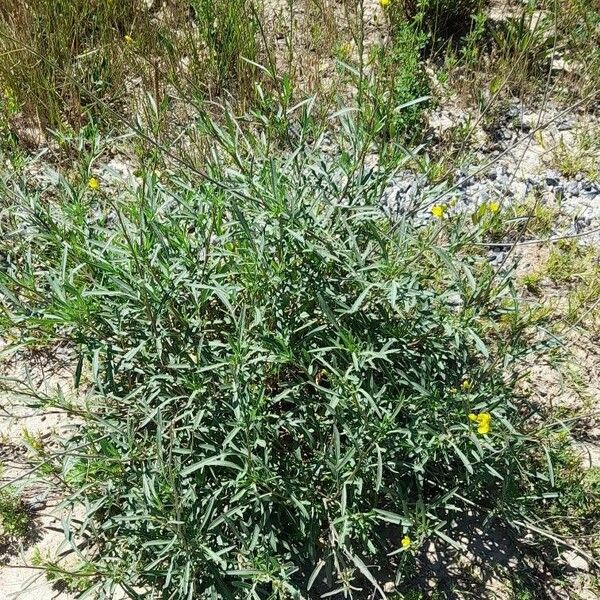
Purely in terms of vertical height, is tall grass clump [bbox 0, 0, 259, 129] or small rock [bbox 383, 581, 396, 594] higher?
tall grass clump [bbox 0, 0, 259, 129]

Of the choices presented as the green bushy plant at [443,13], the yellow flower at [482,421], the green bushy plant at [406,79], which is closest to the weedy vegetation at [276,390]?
the yellow flower at [482,421]

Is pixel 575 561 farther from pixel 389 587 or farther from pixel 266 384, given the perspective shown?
pixel 266 384

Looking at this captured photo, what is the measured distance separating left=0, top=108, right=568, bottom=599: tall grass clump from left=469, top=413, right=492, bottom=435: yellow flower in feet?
0.03

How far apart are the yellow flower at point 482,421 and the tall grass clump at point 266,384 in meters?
0.01

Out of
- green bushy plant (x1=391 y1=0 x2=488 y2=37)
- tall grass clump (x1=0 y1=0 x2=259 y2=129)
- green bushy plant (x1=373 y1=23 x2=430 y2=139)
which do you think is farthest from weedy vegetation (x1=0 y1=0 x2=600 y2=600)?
green bushy plant (x1=391 y1=0 x2=488 y2=37)

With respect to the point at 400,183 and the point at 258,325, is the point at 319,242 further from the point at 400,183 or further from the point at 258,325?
the point at 400,183

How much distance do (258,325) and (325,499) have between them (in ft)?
2.24

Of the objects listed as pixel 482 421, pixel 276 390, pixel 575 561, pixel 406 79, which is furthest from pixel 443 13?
pixel 575 561

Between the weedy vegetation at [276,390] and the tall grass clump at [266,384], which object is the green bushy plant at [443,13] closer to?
the weedy vegetation at [276,390]

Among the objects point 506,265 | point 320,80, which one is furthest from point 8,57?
point 506,265

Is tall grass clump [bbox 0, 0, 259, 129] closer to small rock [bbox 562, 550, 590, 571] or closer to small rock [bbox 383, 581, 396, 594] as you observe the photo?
small rock [bbox 383, 581, 396, 594]

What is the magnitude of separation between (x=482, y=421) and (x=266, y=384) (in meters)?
0.82

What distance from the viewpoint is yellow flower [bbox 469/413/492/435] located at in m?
2.42

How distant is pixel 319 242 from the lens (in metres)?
2.65
